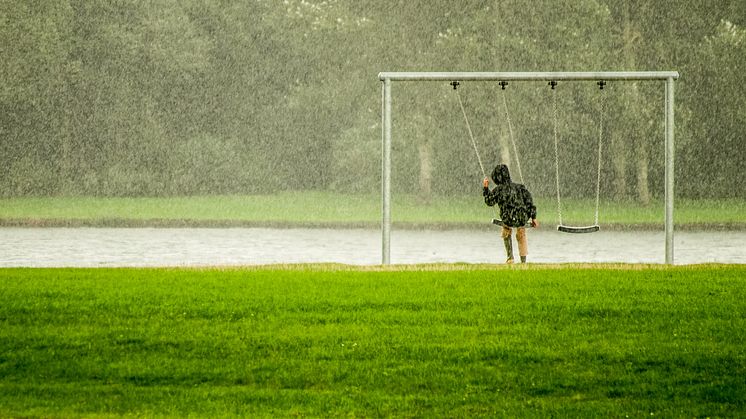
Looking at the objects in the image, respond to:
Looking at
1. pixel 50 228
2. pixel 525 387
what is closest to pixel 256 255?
pixel 50 228

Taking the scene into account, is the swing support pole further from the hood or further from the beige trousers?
the beige trousers

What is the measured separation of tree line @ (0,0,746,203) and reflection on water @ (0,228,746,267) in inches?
537

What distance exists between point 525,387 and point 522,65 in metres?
32.5

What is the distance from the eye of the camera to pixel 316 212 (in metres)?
37.4

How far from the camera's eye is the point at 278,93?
181 feet

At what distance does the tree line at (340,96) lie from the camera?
40.2 metres

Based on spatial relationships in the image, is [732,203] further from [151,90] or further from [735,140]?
[151,90]

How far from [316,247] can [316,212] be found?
585 inches

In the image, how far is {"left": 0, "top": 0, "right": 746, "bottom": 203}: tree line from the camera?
132 ft

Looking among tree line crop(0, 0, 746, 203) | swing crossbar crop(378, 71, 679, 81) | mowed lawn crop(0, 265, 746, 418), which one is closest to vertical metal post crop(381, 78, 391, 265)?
swing crossbar crop(378, 71, 679, 81)

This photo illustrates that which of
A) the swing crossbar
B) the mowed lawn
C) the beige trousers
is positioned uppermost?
the swing crossbar

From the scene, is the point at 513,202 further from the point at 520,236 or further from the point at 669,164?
the point at 669,164

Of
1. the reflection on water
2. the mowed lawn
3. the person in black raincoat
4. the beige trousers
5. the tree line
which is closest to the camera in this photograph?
the mowed lawn

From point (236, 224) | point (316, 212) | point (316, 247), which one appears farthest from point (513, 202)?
point (316, 212)
